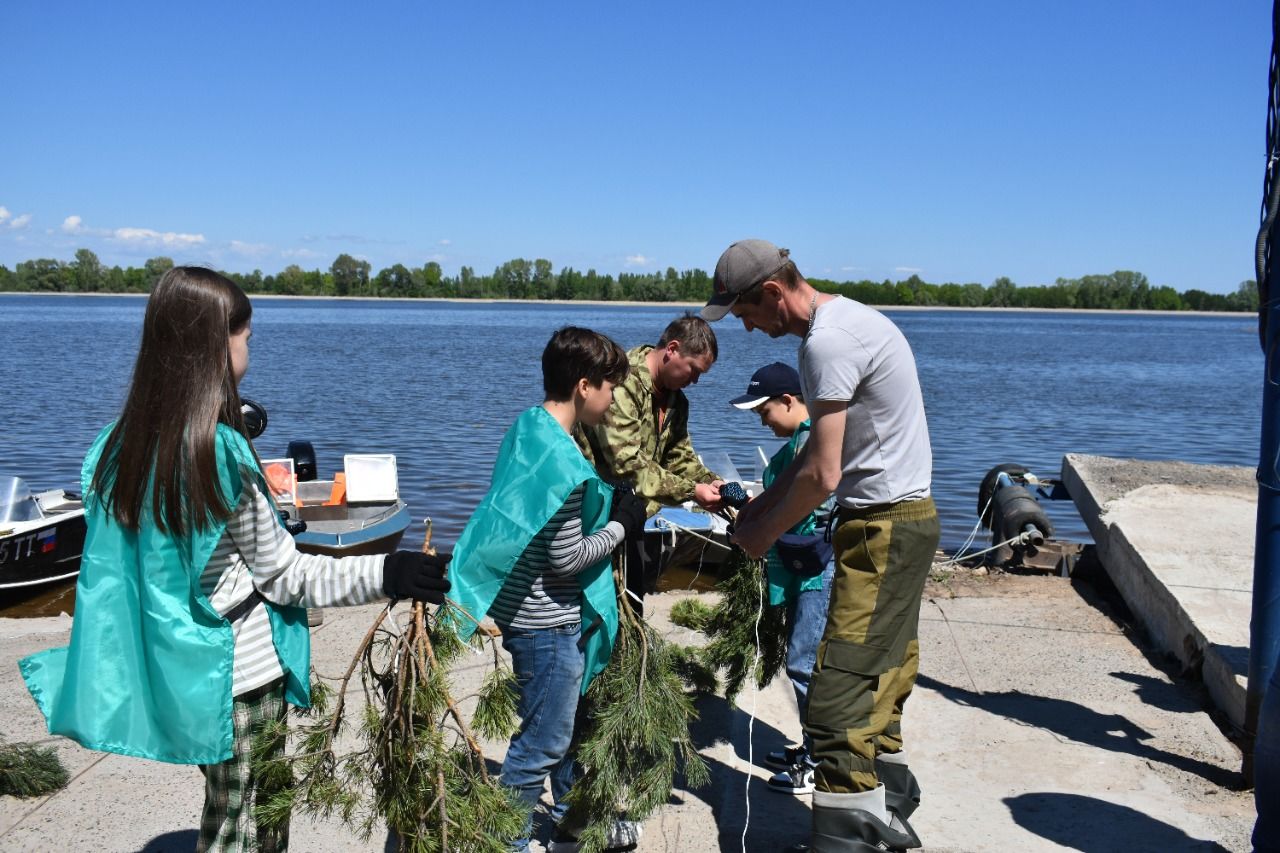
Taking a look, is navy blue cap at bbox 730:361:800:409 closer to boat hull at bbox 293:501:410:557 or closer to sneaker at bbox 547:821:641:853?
sneaker at bbox 547:821:641:853

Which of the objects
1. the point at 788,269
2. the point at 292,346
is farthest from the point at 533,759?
the point at 292,346

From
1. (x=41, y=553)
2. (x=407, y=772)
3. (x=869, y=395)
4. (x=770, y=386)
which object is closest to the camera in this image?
(x=407, y=772)

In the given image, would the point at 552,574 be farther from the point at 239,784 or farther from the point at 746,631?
the point at 746,631

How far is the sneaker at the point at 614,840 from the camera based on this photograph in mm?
3883

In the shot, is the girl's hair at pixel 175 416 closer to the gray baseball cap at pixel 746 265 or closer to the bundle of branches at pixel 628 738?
the gray baseball cap at pixel 746 265

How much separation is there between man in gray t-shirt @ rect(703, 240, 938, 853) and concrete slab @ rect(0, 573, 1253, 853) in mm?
647

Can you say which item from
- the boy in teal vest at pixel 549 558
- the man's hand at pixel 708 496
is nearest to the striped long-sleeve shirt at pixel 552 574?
the boy in teal vest at pixel 549 558

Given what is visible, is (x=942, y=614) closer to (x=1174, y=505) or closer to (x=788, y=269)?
(x=1174, y=505)

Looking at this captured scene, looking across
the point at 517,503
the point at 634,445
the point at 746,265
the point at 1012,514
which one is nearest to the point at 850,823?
→ the point at 517,503

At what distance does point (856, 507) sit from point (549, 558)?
103 cm

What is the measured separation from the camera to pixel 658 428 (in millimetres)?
4906

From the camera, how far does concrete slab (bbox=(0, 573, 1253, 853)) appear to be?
4.12 metres

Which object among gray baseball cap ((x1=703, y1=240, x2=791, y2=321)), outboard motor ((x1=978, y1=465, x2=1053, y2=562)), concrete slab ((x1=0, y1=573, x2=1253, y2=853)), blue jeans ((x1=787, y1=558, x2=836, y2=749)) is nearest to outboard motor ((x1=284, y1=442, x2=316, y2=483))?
concrete slab ((x1=0, y1=573, x2=1253, y2=853))

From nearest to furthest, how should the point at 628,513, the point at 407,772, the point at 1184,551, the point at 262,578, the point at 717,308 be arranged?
the point at 262,578 < the point at 407,772 < the point at 717,308 < the point at 628,513 < the point at 1184,551
